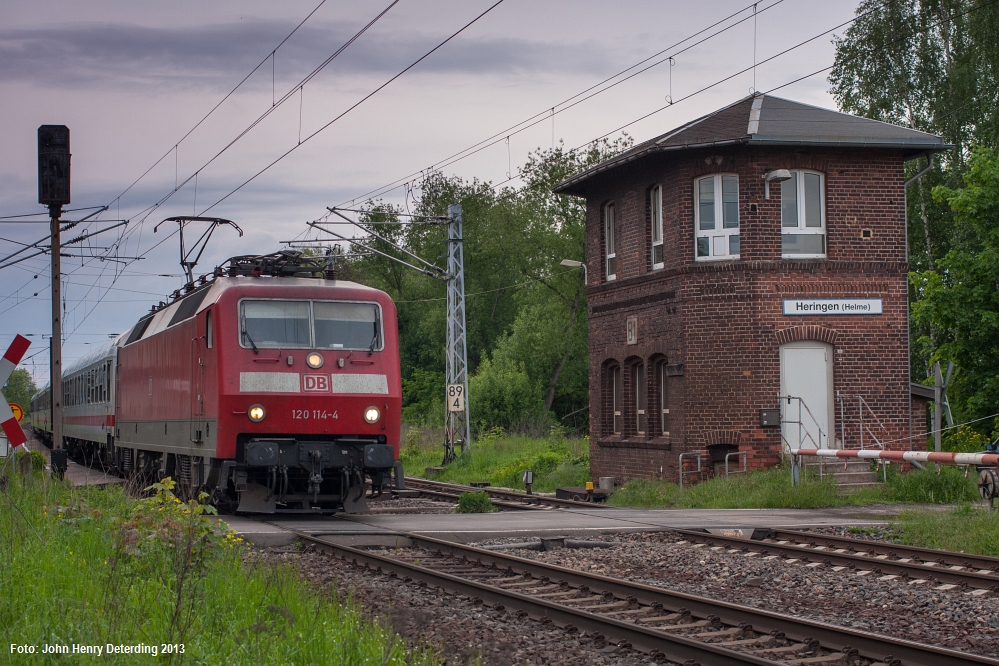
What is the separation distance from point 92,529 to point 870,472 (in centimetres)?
1441

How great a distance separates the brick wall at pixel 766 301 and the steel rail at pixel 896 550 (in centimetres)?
755

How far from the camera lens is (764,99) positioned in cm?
2359

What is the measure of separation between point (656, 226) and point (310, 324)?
9829 mm

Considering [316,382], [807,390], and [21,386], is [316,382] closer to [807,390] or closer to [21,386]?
[807,390]

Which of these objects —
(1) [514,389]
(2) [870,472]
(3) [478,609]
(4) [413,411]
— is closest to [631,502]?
(2) [870,472]

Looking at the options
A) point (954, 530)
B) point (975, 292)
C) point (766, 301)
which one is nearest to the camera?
point (954, 530)

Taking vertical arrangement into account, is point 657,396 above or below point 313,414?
above

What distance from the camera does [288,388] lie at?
14344mm

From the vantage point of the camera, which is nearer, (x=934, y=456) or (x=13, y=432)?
(x=13, y=432)

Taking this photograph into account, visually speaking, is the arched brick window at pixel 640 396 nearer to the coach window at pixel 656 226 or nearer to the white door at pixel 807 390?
the coach window at pixel 656 226

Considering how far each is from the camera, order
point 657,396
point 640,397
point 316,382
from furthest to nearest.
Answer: point 640,397 < point 657,396 < point 316,382

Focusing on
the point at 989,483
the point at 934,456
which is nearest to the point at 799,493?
the point at 934,456

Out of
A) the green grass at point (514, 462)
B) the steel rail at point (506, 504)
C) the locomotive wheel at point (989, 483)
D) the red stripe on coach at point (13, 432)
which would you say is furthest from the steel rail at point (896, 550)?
the green grass at point (514, 462)

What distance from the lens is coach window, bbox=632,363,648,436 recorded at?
76.3ft
